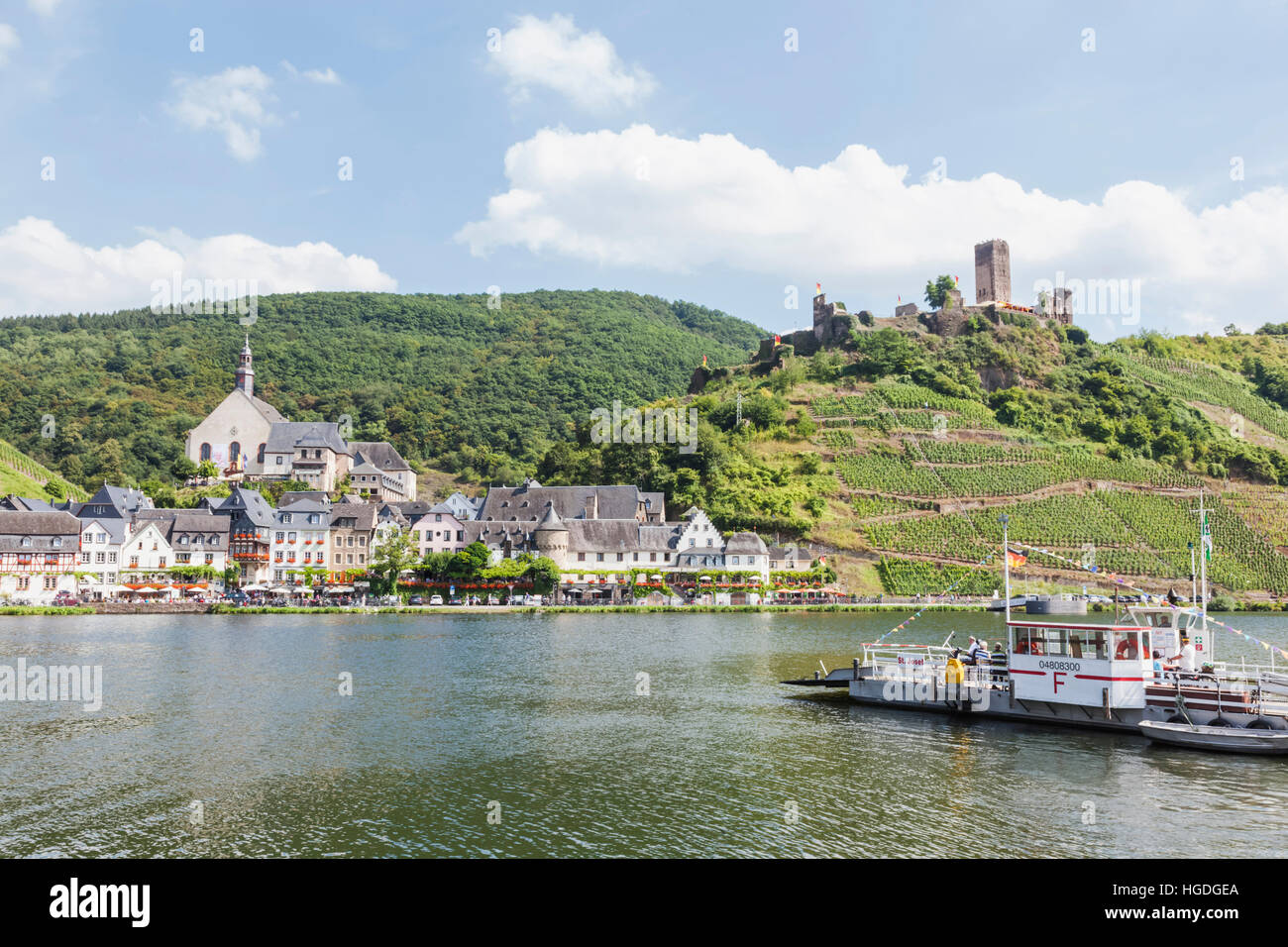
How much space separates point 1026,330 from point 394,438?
12493cm

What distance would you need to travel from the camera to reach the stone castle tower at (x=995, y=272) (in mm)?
165375

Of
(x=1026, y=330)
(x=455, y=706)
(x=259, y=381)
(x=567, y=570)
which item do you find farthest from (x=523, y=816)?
(x=259, y=381)

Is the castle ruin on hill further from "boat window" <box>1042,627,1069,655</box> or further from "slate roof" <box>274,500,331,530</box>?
"boat window" <box>1042,627,1069,655</box>

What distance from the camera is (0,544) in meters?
90.9

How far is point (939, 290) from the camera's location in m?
169

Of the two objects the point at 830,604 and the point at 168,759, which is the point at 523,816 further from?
the point at 830,604

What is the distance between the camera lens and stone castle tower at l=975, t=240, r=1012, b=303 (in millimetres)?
165375

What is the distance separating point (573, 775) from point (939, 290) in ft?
534

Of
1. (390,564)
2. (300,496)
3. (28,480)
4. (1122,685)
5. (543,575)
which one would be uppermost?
(28,480)

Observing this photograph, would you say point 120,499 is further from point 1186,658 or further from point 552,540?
point 1186,658

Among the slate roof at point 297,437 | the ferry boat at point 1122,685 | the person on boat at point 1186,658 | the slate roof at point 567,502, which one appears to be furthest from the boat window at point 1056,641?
the slate roof at point 297,437

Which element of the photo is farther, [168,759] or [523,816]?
[168,759]

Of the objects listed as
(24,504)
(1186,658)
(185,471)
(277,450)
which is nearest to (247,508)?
(24,504)

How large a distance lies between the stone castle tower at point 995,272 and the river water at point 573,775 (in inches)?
5621
